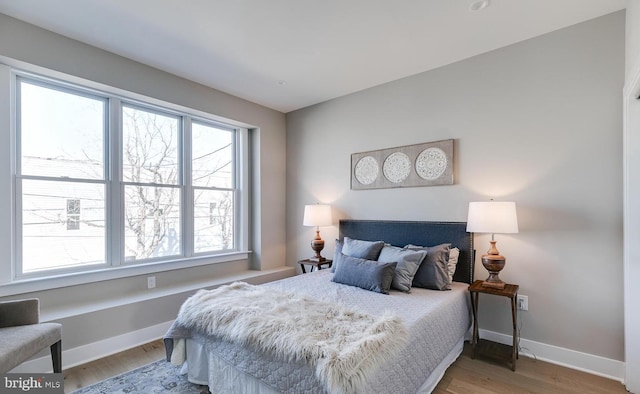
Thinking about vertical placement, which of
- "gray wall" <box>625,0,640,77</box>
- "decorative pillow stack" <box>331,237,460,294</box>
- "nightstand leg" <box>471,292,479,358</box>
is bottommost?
"nightstand leg" <box>471,292,479,358</box>

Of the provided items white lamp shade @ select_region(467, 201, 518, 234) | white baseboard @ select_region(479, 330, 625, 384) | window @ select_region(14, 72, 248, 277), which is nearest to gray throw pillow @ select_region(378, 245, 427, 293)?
white lamp shade @ select_region(467, 201, 518, 234)

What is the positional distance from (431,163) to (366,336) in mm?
2070

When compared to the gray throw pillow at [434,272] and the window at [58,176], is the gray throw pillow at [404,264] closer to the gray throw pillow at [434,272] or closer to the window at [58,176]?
the gray throw pillow at [434,272]

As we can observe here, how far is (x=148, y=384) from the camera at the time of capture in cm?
213

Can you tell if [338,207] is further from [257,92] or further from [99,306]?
[99,306]

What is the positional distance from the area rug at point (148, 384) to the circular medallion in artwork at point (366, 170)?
8.28 ft

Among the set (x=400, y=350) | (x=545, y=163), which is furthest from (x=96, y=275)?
(x=545, y=163)

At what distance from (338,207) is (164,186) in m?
2.07

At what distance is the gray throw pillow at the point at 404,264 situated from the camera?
8.14 feet

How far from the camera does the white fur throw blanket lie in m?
1.35

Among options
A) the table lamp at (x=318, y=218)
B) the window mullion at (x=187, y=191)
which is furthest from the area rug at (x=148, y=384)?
the table lamp at (x=318, y=218)

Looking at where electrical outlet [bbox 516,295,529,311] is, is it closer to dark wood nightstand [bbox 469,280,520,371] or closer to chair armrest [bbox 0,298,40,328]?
dark wood nightstand [bbox 469,280,520,371]

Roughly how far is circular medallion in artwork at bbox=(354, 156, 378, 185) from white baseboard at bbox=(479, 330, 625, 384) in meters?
1.93

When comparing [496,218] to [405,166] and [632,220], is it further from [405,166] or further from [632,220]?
[405,166]
